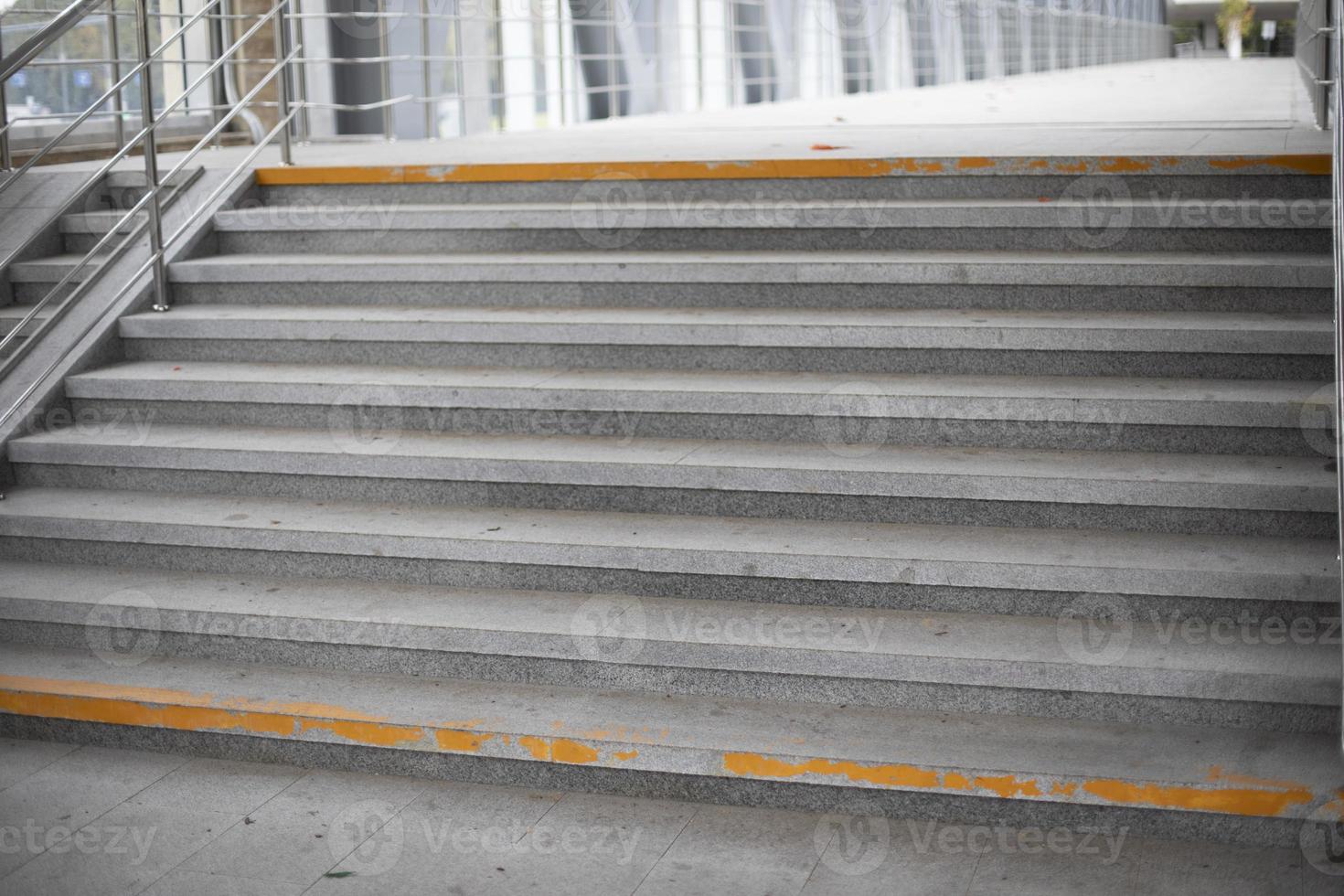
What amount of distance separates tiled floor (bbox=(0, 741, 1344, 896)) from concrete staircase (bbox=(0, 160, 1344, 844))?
0.24 ft

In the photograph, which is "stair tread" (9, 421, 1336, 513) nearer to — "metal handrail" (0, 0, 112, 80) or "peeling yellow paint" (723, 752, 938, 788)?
"peeling yellow paint" (723, 752, 938, 788)

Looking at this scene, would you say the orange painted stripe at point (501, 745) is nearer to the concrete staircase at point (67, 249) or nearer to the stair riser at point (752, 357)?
the stair riser at point (752, 357)

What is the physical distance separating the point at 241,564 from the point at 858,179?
7.82 feet

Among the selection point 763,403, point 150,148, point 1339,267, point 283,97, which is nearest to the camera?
point 1339,267

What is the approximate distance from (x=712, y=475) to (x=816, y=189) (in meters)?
→ 1.51

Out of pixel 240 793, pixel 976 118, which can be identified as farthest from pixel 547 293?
pixel 976 118

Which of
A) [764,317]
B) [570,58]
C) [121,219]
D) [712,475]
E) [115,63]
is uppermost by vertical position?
[570,58]

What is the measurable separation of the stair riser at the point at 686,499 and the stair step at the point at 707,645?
12.2 inches

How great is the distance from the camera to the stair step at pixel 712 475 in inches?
132

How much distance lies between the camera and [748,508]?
3.62 m

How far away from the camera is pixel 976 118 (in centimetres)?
767

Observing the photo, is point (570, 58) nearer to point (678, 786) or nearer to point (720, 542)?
point (720, 542)

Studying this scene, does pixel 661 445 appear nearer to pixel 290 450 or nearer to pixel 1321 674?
pixel 290 450

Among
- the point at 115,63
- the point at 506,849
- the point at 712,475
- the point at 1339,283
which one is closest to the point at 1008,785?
the point at 506,849
